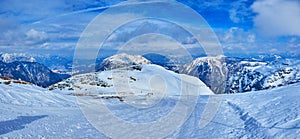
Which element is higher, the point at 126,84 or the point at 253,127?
the point at 126,84

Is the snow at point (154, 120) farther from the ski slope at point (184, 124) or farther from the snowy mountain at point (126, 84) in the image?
the snowy mountain at point (126, 84)

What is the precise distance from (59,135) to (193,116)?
35.4 feet

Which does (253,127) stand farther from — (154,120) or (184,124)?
(154,120)

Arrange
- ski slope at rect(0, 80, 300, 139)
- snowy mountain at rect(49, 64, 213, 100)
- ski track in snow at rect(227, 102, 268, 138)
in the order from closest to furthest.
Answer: ski track in snow at rect(227, 102, 268, 138)
ski slope at rect(0, 80, 300, 139)
snowy mountain at rect(49, 64, 213, 100)

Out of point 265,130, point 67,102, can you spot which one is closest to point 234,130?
point 265,130

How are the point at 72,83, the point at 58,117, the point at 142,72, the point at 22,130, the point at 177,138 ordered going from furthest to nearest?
the point at 142,72, the point at 72,83, the point at 58,117, the point at 22,130, the point at 177,138

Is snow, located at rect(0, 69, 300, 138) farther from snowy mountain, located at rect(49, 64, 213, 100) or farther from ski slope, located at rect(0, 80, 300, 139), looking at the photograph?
snowy mountain, located at rect(49, 64, 213, 100)

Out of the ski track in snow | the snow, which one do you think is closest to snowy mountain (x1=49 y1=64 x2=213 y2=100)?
the snow

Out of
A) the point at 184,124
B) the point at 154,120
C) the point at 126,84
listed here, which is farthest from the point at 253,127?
the point at 126,84

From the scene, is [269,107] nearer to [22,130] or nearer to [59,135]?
[59,135]

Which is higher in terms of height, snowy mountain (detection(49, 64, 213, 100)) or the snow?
snowy mountain (detection(49, 64, 213, 100))

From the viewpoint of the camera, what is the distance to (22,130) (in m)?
17.3

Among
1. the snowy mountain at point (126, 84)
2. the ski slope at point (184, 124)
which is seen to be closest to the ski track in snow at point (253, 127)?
the ski slope at point (184, 124)

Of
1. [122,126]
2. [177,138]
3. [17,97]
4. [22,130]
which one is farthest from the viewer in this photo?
[17,97]
